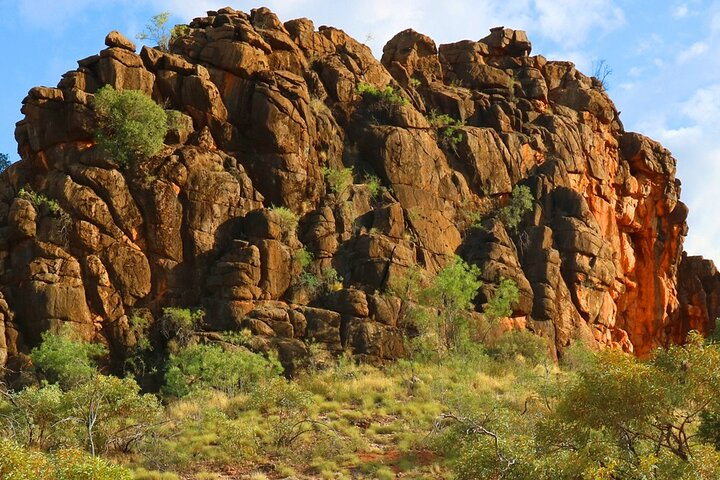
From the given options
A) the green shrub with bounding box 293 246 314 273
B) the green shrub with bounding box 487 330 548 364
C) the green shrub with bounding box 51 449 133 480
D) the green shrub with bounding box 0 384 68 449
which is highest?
the green shrub with bounding box 293 246 314 273

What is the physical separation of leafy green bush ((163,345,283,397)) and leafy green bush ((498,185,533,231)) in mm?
18850

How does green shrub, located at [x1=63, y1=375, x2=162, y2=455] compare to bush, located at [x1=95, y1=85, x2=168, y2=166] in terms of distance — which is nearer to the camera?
green shrub, located at [x1=63, y1=375, x2=162, y2=455]

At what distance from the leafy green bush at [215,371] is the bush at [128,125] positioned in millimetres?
10600

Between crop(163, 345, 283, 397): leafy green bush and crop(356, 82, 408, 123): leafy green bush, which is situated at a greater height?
crop(356, 82, 408, 123): leafy green bush

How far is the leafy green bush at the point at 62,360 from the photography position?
36.0 m

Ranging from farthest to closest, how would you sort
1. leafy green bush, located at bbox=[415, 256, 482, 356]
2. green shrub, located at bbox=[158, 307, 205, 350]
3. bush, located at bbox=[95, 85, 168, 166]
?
bush, located at bbox=[95, 85, 168, 166], leafy green bush, located at bbox=[415, 256, 482, 356], green shrub, located at bbox=[158, 307, 205, 350]

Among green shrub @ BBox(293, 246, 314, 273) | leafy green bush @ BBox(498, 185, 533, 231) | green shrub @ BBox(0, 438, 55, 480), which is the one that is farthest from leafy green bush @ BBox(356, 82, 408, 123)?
green shrub @ BBox(0, 438, 55, 480)

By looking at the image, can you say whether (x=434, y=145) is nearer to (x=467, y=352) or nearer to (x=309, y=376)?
A: (x=467, y=352)

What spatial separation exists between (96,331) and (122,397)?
1210 cm

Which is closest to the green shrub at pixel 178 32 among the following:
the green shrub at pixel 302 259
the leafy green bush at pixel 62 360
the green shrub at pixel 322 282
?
the green shrub at pixel 302 259

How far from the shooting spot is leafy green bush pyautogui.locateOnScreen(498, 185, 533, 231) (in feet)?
168

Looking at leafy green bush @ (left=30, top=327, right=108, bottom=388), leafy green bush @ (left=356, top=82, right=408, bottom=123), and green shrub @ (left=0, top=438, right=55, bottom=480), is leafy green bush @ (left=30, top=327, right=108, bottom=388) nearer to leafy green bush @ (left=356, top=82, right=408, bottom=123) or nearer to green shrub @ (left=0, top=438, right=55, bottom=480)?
green shrub @ (left=0, top=438, right=55, bottom=480)

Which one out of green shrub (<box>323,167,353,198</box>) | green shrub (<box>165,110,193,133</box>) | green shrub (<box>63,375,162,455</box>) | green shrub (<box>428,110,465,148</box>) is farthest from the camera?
green shrub (<box>428,110,465,148</box>)

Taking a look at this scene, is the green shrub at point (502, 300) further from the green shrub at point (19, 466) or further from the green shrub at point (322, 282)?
the green shrub at point (19, 466)
